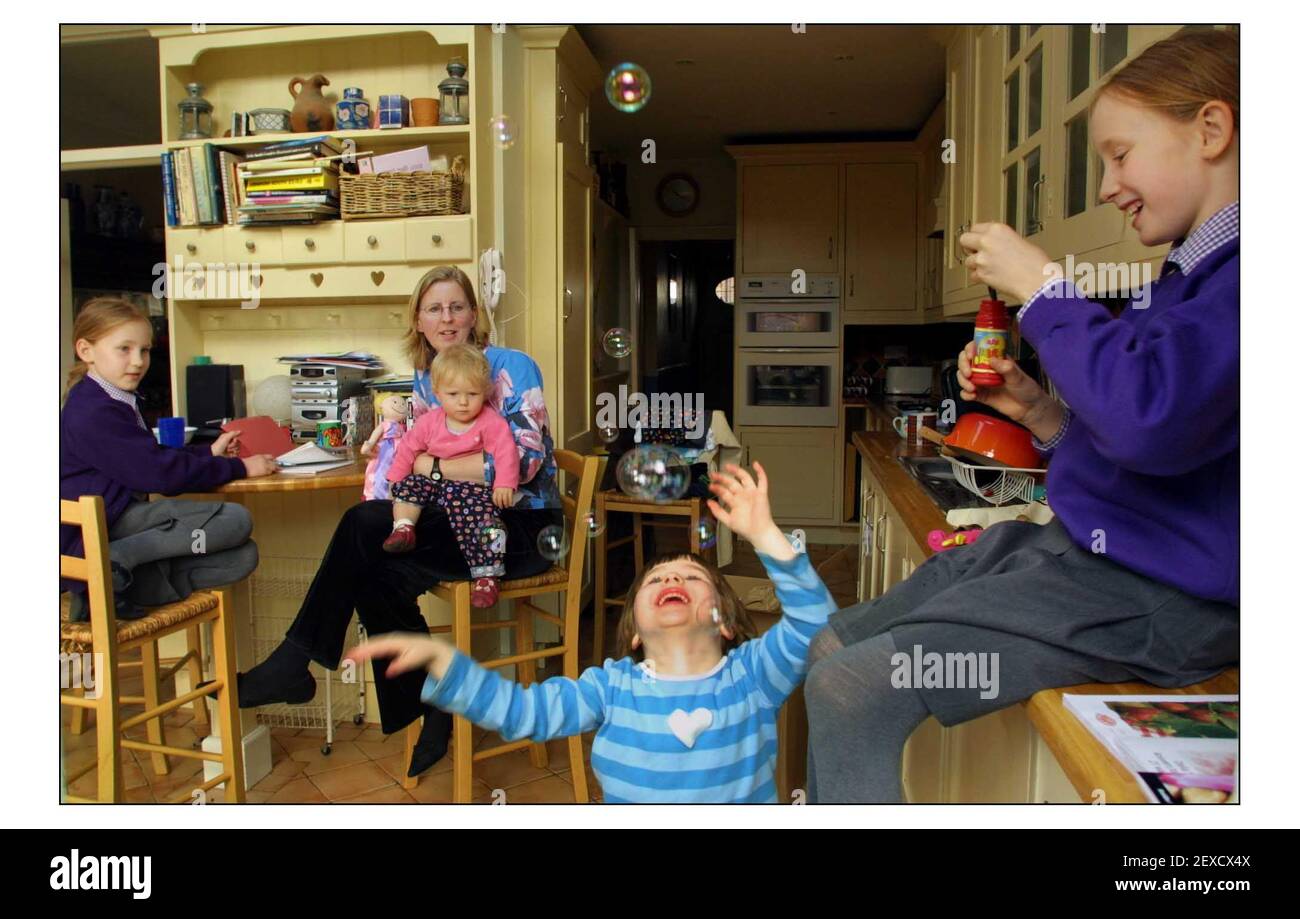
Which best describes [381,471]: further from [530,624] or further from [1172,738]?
[1172,738]

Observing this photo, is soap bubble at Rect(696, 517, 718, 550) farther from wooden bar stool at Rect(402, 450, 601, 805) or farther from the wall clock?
the wall clock

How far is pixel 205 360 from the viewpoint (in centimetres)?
282

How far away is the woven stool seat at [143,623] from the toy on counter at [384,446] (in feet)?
1.37

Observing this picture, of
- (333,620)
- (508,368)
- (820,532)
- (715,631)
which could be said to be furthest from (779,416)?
(715,631)

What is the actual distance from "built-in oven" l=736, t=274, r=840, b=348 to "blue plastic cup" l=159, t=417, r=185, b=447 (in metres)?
3.44

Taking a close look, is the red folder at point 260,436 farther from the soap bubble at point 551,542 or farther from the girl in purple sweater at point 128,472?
the soap bubble at point 551,542

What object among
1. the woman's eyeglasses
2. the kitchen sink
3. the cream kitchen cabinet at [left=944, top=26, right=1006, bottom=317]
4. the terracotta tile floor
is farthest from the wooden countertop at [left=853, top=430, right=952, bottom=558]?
the woman's eyeglasses

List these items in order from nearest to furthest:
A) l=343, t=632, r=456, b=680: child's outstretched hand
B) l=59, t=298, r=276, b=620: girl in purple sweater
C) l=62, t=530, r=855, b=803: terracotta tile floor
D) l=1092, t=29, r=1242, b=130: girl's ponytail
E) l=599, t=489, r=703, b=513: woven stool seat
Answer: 1. l=1092, t=29, r=1242, b=130: girl's ponytail
2. l=343, t=632, r=456, b=680: child's outstretched hand
3. l=59, t=298, r=276, b=620: girl in purple sweater
4. l=62, t=530, r=855, b=803: terracotta tile floor
5. l=599, t=489, r=703, b=513: woven stool seat

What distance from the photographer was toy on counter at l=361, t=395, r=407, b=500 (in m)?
2.13

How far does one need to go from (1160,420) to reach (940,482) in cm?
139

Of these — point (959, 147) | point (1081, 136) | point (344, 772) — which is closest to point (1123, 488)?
point (1081, 136)

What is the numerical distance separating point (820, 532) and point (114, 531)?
3952 millimetres

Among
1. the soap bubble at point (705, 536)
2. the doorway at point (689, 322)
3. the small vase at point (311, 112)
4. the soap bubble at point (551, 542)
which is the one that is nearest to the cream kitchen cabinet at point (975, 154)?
the soap bubble at point (705, 536)
